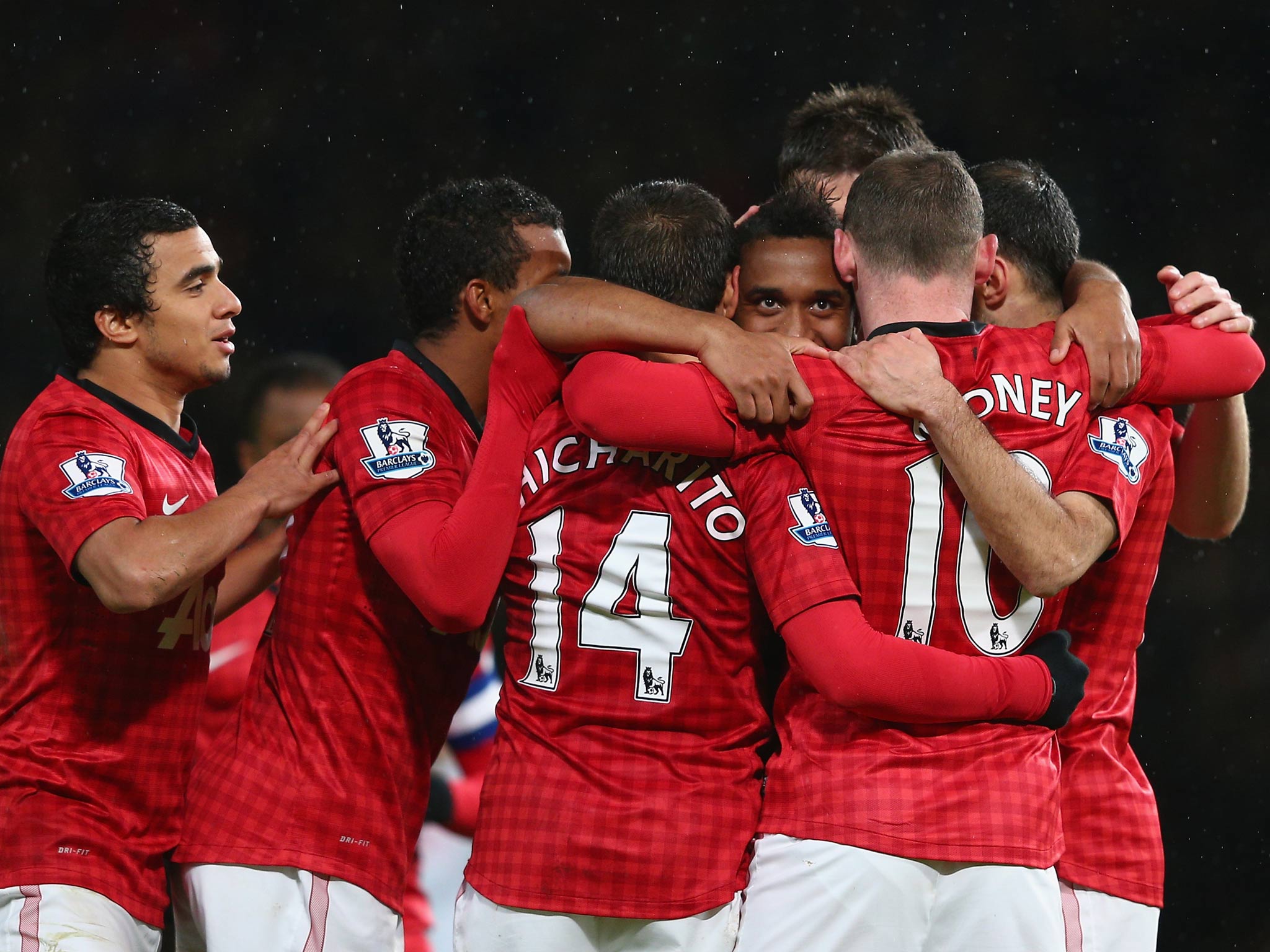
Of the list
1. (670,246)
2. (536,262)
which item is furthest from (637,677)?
(536,262)

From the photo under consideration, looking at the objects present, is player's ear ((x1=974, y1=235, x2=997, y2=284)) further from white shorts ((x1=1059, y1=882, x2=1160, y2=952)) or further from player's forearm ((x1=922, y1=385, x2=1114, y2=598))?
white shorts ((x1=1059, y1=882, x2=1160, y2=952))

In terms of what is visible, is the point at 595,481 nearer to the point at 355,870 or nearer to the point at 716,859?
the point at 716,859

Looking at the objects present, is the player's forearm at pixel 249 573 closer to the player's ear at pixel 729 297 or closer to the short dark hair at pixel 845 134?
the player's ear at pixel 729 297

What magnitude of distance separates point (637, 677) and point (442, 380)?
32.9 inches

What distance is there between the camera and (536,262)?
2.87m

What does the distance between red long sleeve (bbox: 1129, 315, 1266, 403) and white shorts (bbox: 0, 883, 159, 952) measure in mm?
2178

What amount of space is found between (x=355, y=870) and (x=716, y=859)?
0.70m

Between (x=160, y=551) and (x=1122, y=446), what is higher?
Result: (x=1122, y=446)

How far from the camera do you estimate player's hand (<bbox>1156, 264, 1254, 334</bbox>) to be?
8.39ft

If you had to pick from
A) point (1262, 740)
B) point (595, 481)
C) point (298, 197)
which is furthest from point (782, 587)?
point (298, 197)

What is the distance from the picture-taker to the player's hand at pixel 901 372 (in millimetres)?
2188

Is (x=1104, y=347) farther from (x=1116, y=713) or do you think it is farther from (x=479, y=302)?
(x=479, y=302)

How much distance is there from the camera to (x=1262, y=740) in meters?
5.68

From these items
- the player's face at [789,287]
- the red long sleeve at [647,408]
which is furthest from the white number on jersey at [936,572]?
the player's face at [789,287]
